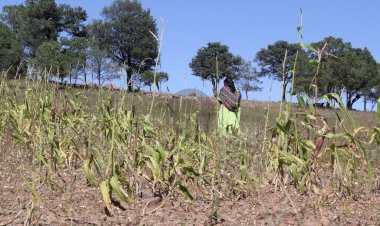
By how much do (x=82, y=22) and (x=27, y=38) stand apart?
8.11m

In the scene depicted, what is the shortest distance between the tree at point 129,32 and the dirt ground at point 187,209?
55747mm

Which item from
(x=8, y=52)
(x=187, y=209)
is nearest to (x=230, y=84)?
(x=187, y=209)

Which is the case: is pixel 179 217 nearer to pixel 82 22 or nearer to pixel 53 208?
pixel 53 208

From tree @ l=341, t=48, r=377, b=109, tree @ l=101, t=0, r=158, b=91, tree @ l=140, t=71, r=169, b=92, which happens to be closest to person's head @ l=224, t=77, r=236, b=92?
tree @ l=140, t=71, r=169, b=92

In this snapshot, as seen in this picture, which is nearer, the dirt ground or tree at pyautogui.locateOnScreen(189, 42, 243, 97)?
the dirt ground

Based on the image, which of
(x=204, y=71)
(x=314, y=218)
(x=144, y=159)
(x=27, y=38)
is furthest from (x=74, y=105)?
(x=204, y=71)

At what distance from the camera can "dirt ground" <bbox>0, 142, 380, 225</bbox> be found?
246cm

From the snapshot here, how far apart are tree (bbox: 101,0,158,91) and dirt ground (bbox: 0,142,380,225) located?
55747 millimetres

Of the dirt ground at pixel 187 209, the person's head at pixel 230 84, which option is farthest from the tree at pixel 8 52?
the dirt ground at pixel 187 209

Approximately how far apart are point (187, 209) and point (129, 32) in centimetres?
6010

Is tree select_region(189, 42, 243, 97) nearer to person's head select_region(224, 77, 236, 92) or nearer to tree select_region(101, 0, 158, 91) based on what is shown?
tree select_region(101, 0, 158, 91)

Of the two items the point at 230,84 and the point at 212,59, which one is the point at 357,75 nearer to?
the point at 212,59

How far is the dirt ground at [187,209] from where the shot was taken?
246 centimetres

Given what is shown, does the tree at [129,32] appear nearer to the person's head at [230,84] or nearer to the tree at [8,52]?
the tree at [8,52]
